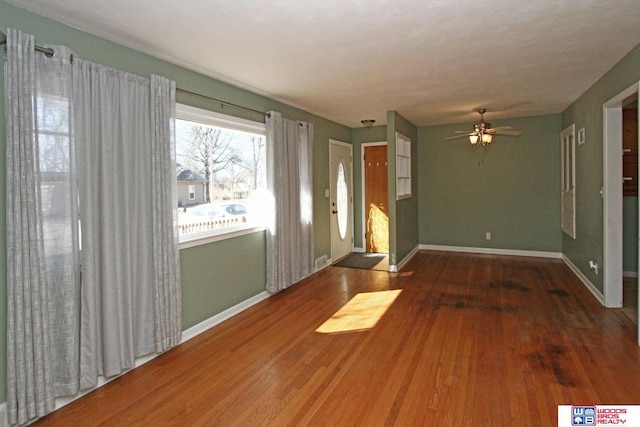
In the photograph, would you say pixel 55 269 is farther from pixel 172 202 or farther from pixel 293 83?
pixel 293 83

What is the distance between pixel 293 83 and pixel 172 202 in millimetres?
1877

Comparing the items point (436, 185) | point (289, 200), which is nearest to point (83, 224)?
point (289, 200)

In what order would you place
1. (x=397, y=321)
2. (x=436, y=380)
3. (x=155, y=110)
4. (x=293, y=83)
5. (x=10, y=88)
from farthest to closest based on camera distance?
(x=293, y=83) → (x=397, y=321) → (x=155, y=110) → (x=436, y=380) → (x=10, y=88)

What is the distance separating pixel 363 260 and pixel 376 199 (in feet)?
4.34

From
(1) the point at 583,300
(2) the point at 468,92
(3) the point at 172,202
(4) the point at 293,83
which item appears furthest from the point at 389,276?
(3) the point at 172,202

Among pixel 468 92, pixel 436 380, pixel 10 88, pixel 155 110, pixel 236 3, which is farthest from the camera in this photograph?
pixel 468 92

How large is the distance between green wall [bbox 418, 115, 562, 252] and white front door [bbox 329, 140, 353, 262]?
4.94ft

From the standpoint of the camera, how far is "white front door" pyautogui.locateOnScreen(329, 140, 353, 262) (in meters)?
6.37

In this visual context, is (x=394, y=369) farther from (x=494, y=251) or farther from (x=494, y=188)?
(x=494, y=188)

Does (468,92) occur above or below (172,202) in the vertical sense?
above

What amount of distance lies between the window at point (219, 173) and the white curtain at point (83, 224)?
363 mm

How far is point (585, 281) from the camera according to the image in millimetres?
4617

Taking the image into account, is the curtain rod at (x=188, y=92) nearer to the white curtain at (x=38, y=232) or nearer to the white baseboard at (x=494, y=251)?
the white curtain at (x=38, y=232)

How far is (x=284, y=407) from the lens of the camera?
7.50ft
